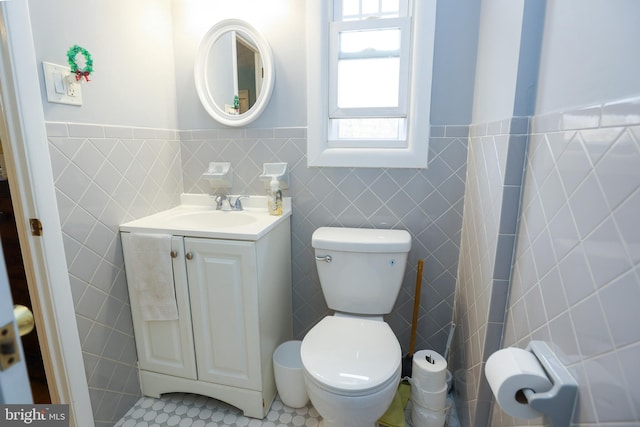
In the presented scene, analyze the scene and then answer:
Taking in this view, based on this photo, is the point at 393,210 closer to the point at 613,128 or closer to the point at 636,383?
the point at 613,128

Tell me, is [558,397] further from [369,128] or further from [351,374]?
[369,128]

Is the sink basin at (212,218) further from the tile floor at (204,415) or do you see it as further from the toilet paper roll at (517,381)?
the toilet paper roll at (517,381)

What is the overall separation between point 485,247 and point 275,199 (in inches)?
38.2

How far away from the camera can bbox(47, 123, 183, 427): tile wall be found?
48.9 inches

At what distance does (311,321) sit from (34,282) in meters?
1.28

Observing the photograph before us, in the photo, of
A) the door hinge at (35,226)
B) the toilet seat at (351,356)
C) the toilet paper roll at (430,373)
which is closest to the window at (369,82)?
the toilet seat at (351,356)

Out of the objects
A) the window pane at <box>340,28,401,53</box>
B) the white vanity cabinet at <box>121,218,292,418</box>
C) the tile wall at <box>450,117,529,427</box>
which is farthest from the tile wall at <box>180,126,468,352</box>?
the window pane at <box>340,28,401,53</box>

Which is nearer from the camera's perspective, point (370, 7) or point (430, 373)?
point (430, 373)

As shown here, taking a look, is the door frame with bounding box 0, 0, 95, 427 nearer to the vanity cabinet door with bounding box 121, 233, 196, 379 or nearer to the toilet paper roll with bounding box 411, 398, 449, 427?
the vanity cabinet door with bounding box 121, 233, 196, 379

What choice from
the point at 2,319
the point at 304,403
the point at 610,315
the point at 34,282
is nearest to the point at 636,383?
the point at 610,315

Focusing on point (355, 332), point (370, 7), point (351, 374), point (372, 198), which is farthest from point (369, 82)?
point (351, 374)

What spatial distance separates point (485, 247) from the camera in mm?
1243

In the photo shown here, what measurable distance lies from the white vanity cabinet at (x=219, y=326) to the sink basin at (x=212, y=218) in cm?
24

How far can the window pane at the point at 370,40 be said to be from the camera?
1582 millimetres
